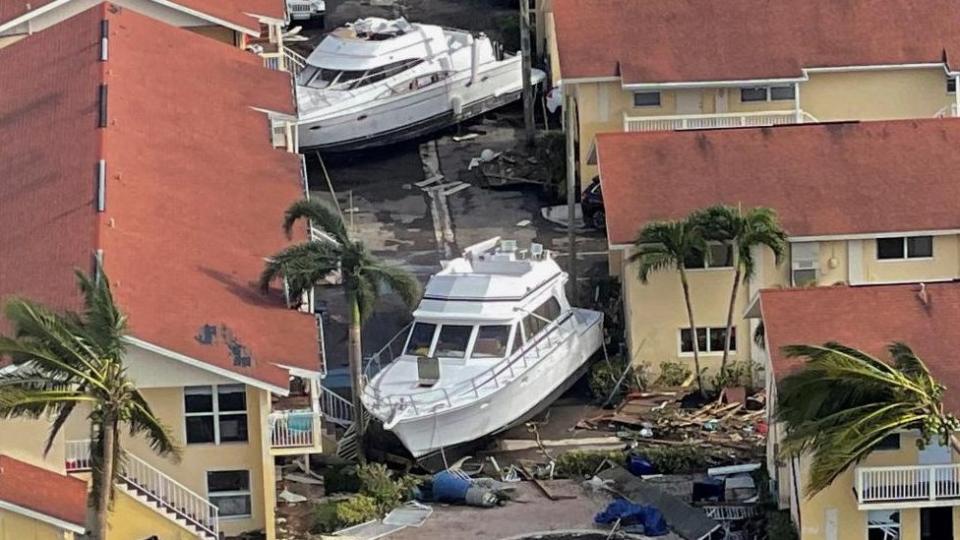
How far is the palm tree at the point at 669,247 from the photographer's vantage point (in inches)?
2199

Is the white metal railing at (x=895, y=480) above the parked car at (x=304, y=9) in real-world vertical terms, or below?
below

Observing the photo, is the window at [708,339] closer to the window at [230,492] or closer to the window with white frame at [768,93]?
the window with white frame at [768,93]

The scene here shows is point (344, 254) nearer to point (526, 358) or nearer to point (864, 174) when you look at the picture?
point (526, 358)

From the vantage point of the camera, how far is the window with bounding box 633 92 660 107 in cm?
6594

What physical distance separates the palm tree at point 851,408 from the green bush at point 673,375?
10.3 metres

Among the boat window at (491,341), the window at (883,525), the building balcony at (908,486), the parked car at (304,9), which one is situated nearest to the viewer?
the building balcony at (908,486)

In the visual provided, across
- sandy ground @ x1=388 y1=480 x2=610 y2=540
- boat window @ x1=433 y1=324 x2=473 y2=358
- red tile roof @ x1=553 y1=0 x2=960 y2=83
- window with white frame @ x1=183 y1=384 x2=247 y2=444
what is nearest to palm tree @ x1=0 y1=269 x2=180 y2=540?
window with white frame @ x1=183 y1=384 x2=247 y2=444

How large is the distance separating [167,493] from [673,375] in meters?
12.0

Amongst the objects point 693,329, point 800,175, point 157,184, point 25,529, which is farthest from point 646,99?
point 25,529

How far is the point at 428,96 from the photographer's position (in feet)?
236

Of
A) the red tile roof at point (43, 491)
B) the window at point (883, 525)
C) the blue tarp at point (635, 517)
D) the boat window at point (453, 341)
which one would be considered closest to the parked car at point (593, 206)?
the boat window at point (453, 341)

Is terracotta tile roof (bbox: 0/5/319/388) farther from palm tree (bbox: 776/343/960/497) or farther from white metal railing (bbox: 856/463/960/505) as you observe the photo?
white metal railing (bbox: 856/463/960/505)

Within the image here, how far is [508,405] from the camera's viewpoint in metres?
54.6

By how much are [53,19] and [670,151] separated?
53.1 feet
